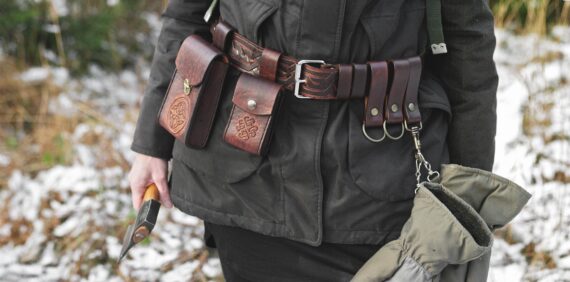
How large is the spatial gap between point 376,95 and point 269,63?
0.22 metres

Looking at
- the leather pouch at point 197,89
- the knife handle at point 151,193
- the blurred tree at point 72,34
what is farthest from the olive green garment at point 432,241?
the blurred tree at point 72,34

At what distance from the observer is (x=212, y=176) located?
1.49 meters

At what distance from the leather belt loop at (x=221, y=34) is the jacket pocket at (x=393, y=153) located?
1.01ft

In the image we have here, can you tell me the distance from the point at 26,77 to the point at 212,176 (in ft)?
10.8

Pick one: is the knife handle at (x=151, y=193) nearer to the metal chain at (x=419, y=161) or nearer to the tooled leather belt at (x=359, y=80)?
the tooled leather belt at (x=359, y=80)

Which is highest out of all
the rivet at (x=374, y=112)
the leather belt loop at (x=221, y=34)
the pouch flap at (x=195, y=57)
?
the leather belt loop at (x=221, y=34)

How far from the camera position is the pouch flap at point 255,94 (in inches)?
53.6

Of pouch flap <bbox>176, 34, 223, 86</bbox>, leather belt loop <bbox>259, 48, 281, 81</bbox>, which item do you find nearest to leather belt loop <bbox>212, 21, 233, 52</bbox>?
pouch flap <bbox>176, 34, 223, 86</bbox>

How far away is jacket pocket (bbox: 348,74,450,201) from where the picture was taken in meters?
1.35

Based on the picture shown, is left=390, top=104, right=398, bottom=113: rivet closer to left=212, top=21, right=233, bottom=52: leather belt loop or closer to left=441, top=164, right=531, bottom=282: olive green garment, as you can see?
left=441, top=164, right=531, bottom=282: olive green garment

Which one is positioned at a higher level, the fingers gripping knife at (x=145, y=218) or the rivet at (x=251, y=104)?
the rivet at (x=251, y=104)

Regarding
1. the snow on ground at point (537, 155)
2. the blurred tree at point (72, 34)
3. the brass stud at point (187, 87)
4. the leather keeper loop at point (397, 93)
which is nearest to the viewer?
the leather keeper loop at point (397, 93)

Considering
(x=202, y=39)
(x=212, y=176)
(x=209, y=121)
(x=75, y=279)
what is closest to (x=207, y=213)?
(x=212, y=176)

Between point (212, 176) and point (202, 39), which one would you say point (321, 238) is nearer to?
point (212, 176)
